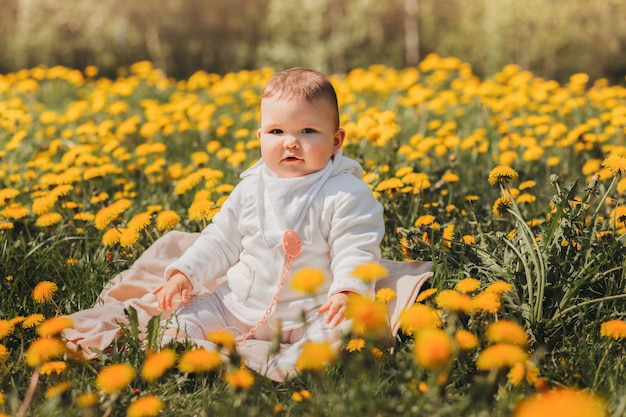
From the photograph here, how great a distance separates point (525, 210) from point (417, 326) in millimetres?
1402

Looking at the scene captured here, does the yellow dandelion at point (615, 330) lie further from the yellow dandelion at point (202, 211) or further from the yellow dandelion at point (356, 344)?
the yellow dandelion at point (202, 211)

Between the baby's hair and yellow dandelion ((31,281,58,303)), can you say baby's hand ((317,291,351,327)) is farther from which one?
yellow dandelion ((31,281,58,303))

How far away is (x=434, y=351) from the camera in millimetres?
1388

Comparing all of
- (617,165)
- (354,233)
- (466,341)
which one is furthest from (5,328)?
(617,165)

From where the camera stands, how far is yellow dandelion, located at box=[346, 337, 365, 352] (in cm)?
181

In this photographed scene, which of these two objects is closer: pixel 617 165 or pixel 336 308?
pixel 336 308

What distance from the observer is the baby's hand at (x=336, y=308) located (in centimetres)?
203

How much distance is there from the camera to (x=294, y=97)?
2148 mm

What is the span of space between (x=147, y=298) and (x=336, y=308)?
2.68ft

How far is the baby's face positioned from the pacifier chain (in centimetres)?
22

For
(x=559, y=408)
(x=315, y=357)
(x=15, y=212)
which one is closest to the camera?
(x=559, y=408)

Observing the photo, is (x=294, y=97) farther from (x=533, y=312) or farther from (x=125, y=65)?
(x=125, y=65)

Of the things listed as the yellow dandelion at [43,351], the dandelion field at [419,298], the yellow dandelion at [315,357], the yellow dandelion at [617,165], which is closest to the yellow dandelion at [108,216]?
the dandelion field at [419,298]

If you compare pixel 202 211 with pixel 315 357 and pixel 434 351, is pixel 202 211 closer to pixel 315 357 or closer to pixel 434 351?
pixel 315 357
